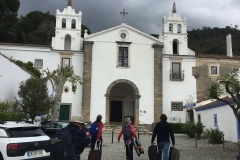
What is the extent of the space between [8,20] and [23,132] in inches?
1535

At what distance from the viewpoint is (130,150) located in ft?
31.5

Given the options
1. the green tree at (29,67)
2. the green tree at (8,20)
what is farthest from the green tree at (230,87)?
the green tree at (8,20)

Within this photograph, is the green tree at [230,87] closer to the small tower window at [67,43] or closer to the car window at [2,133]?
the car window at [2,133]

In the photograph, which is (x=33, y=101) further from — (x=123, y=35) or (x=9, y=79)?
(x=123, y=35)

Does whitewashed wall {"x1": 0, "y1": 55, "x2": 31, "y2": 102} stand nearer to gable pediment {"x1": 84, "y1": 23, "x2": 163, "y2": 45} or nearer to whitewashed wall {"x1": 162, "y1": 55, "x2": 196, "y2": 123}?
gable pediment {"x1": 84, "y1": 23, "x2": 163, "y2": 45}

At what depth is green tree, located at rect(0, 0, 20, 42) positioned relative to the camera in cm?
4103

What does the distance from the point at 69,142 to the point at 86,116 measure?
22.4 m

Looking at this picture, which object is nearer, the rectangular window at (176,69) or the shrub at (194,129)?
the shrub at (194,129)

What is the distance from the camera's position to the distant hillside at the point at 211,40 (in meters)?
55.8

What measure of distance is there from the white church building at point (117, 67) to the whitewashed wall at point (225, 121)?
5.97 meters

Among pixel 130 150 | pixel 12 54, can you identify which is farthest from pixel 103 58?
pixel 130 150

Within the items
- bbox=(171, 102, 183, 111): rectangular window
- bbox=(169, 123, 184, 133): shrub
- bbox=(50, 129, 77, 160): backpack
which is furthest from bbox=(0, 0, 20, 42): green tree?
bbox=(50, 129, 77, 160): backpack

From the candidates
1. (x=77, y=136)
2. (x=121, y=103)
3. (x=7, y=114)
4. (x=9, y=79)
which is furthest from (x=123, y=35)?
(x=77, y=136)

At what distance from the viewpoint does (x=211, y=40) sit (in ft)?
212
